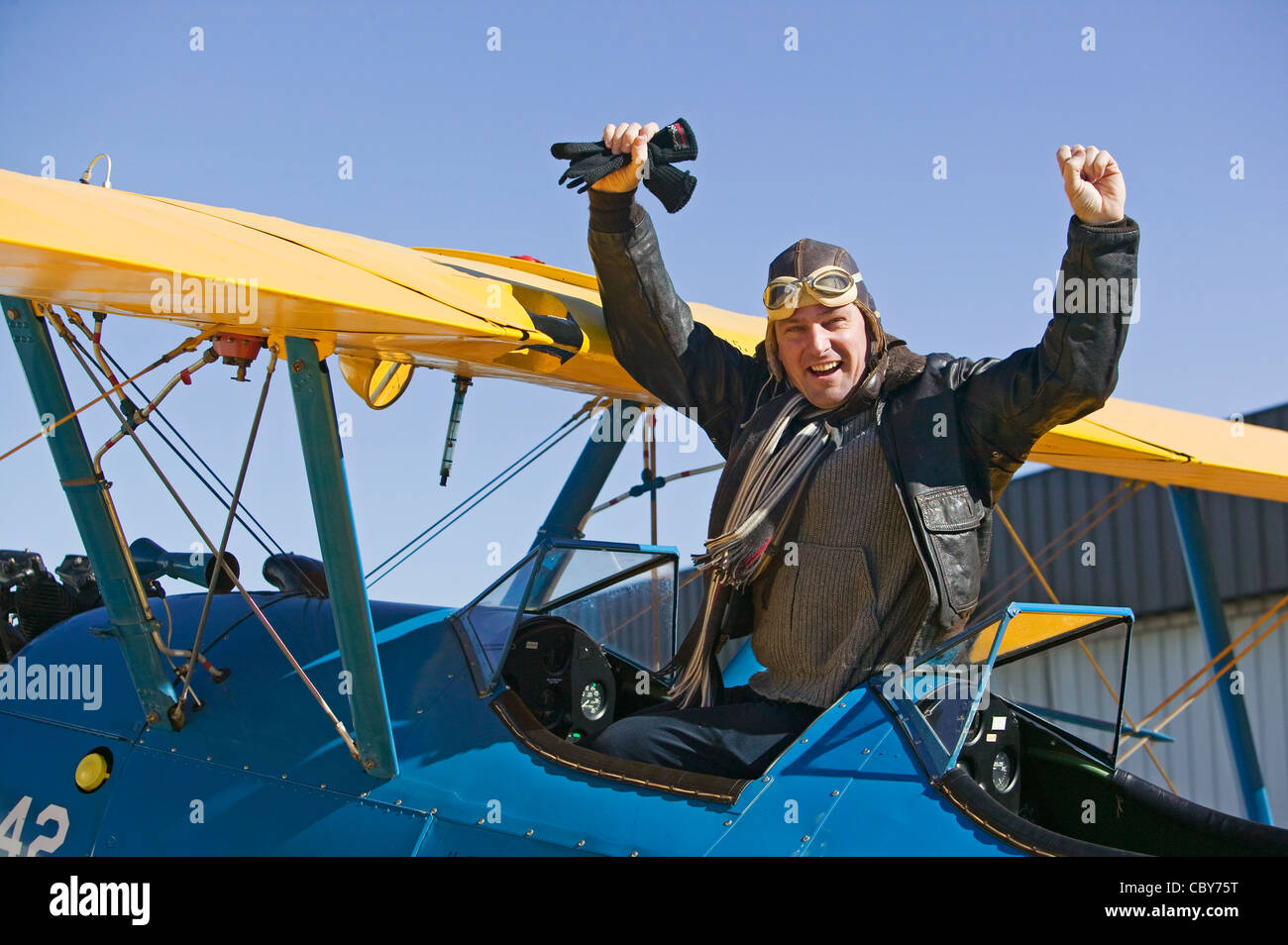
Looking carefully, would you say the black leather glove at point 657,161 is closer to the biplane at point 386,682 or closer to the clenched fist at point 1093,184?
the biplane at point 386,682

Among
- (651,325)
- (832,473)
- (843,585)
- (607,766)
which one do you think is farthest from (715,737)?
(651,325)

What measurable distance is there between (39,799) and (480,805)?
1781 mm

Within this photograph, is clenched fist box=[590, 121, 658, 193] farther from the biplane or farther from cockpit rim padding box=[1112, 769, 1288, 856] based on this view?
cockpit rim padding box=[1112, 769, 1288, 856]

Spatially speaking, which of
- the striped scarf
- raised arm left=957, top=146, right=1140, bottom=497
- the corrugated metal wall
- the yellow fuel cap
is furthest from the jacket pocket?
the corrugated metal wall

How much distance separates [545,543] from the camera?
14.5 ft

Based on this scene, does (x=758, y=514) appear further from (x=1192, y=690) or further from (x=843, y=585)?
(x=1192, y=690)

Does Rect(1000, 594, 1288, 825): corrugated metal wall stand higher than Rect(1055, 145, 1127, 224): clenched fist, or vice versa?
Rect(1055, 145, 1127, 224): clenched fist

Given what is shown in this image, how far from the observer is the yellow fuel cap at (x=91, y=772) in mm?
4438

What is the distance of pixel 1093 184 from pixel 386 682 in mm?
2561

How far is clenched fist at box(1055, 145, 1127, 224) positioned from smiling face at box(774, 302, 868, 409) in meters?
0.84

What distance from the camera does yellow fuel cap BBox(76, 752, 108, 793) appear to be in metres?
4.44

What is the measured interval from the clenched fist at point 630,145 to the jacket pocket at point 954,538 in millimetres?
1325
